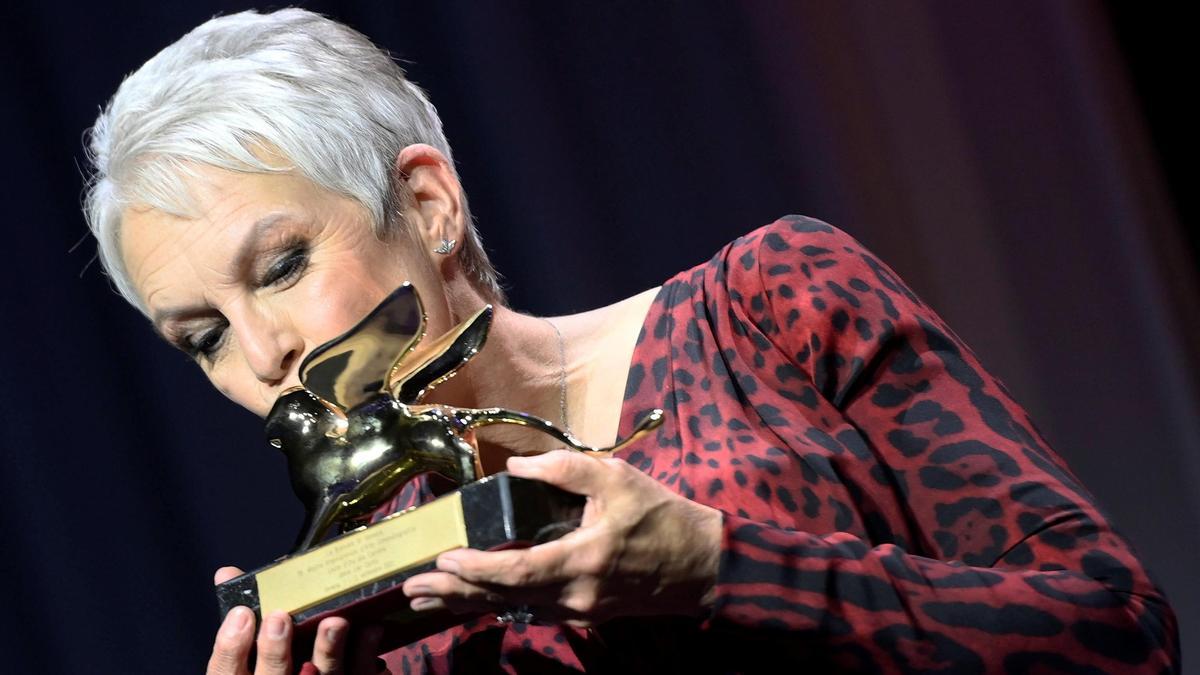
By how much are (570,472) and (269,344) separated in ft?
1.59

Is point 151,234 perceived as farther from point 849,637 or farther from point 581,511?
point 849,637

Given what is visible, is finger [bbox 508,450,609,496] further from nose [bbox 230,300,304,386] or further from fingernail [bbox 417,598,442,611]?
nose [bbox 230,300,304,386]

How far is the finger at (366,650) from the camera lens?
1.12 meters

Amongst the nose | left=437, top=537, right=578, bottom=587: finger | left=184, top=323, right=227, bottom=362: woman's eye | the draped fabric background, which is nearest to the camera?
left=437, top=537, right=578, bottom=587: finger

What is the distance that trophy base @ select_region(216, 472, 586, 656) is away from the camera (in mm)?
921

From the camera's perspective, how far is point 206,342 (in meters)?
1.42

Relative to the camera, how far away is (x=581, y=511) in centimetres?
94

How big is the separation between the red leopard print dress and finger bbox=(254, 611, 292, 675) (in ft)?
1.01

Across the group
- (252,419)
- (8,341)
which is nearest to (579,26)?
(252,419)

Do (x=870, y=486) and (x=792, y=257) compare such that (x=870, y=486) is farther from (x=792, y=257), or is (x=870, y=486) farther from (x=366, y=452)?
(x=366, y=452)

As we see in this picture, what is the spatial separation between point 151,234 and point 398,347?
0.39 metres

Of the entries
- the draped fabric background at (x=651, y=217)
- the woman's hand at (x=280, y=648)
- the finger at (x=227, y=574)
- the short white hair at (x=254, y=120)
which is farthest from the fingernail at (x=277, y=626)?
the draped fabric background at (x=651, y=217)

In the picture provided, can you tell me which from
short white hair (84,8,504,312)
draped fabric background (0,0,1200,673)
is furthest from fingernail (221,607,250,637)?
draped fabric background (0,0,1200,673)

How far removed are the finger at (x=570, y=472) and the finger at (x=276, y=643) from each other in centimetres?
28
